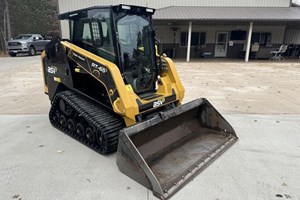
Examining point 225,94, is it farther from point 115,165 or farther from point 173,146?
point 115,165

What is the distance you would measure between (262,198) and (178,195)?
955 millimetres

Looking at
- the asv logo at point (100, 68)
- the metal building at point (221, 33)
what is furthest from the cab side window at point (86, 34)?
the metal building at point (221, 33)

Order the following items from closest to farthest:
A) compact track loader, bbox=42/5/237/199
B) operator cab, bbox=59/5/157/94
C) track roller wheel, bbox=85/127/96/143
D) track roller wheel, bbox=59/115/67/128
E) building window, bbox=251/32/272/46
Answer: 1. compact track loader, bbox=42/5/237/199
2. operator cab, bbox=59/5/157/94
3. track roller wheel, bbox=85/127/96/143
4. track roller wheel, bbox=59/115/67/128
5. building window, bbox=251/32/272/46

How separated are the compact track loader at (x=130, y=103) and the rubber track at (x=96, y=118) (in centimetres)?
1

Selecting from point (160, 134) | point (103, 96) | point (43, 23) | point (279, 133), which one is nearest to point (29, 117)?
point (103, 96)

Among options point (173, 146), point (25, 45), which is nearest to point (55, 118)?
point (173, 146)

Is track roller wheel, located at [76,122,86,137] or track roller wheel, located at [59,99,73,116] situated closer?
track roller wheel, located at [76,122,86,137]

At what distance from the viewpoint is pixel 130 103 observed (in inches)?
135

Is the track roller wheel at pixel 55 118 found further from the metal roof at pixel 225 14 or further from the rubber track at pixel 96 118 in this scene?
the metal roof at pixel 225 14

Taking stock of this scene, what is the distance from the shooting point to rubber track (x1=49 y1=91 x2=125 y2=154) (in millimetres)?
3518

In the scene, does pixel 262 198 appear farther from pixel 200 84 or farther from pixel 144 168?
pixel 200 84

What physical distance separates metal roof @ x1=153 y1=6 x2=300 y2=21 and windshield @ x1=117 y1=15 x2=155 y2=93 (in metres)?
12.2

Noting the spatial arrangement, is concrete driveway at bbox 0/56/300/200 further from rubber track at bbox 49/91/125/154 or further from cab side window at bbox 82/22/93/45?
cab side window at bbox 82/22/93/45

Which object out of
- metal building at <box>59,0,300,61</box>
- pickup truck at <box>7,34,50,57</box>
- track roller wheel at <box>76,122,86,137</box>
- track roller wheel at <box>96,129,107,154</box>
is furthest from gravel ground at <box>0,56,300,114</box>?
pickup truck at <box>7,34,50,57</box>
